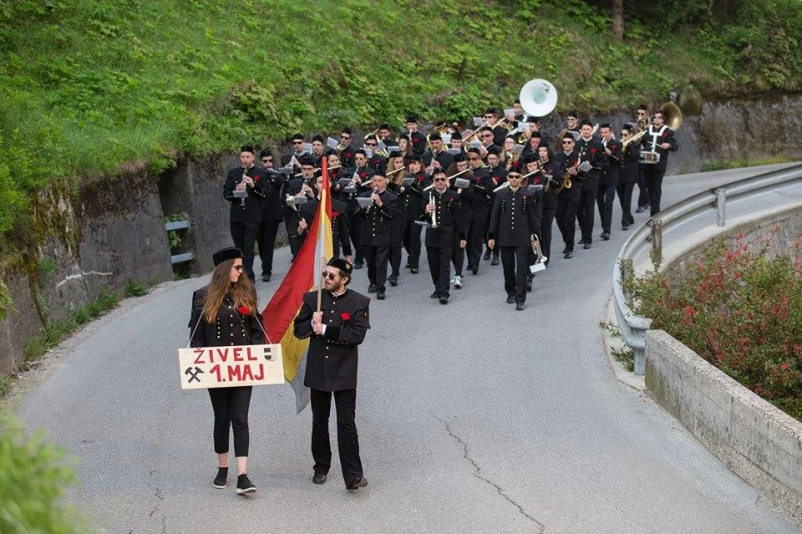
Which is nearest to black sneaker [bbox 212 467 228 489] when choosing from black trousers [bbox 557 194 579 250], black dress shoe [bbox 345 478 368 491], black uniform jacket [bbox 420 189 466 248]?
black dress shoe [bbox 345 478 368 491]

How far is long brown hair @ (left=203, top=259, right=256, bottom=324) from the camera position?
9.28 meters

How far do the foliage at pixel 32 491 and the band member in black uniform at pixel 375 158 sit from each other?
48.5ft

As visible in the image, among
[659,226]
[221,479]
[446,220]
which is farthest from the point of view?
[446,220]

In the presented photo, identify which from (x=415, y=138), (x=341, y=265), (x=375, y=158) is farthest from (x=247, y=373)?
(x=415, y=138)

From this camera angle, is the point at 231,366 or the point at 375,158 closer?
the point at 231,366

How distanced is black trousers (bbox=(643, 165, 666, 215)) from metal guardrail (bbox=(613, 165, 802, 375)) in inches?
75.1

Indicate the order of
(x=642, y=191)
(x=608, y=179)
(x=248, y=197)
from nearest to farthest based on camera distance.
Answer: (x=248, y=197) → (x=608, y=179) → (x=642, y=191)

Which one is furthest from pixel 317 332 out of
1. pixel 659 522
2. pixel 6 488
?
pixel 6 488

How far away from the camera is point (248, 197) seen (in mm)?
18859

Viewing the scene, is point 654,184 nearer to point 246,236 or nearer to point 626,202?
point 626,202

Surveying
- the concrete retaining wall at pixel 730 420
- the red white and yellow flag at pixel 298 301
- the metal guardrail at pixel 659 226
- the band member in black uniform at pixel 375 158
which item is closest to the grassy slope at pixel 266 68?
the band member in black uniform at pixel 375 158

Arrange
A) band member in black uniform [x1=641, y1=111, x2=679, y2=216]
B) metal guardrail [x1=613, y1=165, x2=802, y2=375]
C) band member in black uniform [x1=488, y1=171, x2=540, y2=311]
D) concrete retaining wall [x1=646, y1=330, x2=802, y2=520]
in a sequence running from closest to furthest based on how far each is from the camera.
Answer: concrete retaining wall [x1=646, y1=330, x2=802, y2=520], metal guardrail [x1=613, y1=165, x2=802, y2=375], band member in black uniform [x1=488, y1=171, x2=540, y2=311], band member in black uniform [x1=641, y1=111, x2=679, y2=216]

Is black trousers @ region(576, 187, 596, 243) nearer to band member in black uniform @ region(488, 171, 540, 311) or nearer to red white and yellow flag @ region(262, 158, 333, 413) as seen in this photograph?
band member in black uniform @ region(488, 171, 540, 311)

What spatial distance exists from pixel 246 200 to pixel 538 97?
10.3 m
